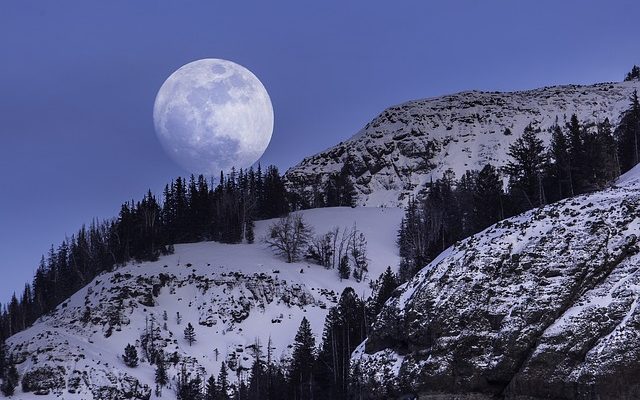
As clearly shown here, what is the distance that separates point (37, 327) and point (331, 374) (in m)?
52.1

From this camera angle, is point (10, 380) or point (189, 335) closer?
point (10, 380)

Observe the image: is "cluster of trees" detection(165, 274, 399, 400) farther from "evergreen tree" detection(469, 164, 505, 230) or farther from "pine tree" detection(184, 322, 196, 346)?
"evergreen tree" detection(469, 164, 505, 230)

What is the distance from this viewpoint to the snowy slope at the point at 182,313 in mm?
94938

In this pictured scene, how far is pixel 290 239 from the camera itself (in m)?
137

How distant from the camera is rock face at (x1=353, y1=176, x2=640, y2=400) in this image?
151 ft

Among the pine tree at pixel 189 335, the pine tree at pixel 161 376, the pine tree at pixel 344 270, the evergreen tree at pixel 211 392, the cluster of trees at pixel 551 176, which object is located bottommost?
the evergreen tree at pixel 211 392

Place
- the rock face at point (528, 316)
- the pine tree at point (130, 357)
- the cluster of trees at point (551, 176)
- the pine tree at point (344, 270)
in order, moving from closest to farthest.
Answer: the rock face at point (528, 316) → the cluster of trees at point (551, 176) → the pine tree at point (130, 357) → the pine tree at point (344, 270)

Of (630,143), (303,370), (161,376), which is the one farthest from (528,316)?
(630,143)

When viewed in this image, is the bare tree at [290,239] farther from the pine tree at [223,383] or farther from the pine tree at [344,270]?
the pine tree at [223,383]

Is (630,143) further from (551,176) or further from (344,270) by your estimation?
(344,270)

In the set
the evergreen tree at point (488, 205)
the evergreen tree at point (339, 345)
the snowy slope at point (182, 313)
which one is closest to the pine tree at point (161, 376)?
the snowy slope at point (182, 313)

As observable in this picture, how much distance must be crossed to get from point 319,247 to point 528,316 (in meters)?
89.6

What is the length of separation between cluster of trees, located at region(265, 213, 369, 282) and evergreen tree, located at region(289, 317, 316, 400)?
41.5 m

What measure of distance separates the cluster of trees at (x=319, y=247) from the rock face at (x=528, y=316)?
72.2 meters
